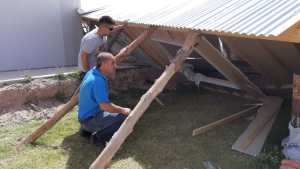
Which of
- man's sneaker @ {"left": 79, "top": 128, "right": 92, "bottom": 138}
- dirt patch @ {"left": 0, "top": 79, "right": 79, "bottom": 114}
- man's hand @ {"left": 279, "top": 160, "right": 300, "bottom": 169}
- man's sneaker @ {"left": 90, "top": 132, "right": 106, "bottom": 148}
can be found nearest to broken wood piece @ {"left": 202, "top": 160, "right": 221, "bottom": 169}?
man's hand @ {"left": 279, "top": 160, "right": 300, "bottom": 169}

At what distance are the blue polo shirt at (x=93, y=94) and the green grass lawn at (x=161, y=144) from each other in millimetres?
556

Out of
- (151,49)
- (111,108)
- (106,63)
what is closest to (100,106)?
(111,108)

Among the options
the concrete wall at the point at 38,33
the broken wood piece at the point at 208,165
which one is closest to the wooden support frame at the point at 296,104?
the broken wood piece at the point at 208,165

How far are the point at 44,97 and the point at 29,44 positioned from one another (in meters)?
1.98

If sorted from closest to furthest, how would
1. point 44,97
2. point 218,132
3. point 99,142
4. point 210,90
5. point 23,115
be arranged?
point 99,142 < point 218,132 < point 23,115 < point 44,97 < point 210,90

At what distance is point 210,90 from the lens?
8.10 metres

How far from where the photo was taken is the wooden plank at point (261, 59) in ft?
19.4

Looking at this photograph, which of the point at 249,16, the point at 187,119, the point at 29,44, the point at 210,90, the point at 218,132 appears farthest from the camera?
the point at 29,44

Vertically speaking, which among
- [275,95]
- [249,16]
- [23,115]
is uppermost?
[249,16]

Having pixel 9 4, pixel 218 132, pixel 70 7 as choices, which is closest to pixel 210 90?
pixel 218 132

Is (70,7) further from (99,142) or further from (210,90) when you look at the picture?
(99,142)

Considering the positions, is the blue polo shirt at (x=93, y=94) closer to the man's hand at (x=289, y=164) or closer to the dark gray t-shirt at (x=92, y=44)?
the dark gray t-shirt at (x=92, y=44)

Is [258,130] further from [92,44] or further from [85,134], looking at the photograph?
[92,44]

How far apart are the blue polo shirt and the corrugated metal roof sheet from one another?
128cm
